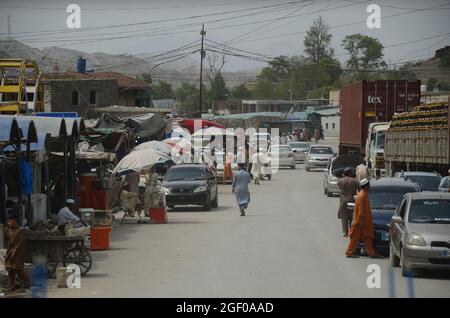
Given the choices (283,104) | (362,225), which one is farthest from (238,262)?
(283,104)

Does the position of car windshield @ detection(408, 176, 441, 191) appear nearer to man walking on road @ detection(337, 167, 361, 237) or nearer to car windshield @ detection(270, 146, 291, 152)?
man walking on road @ detection(337, 167, 361, 237)

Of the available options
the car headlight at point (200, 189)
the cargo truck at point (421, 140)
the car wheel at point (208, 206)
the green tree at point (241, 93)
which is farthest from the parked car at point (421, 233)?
the green tree at point (241, 93)

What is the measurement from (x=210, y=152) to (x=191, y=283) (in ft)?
122

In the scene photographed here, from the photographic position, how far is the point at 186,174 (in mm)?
33625

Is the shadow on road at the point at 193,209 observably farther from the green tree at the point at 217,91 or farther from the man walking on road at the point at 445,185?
the green tree at the point at 217,91

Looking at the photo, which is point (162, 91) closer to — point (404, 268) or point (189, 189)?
point (189, 189)

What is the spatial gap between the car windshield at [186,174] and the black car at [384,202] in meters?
12.7

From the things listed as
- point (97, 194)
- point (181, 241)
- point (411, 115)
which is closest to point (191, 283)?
point (181, 241)

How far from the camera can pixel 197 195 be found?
32.3 m

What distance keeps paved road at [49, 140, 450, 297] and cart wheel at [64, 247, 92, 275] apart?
19 cm

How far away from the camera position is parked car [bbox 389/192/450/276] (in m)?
15.6

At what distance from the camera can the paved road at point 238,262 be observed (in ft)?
47.2

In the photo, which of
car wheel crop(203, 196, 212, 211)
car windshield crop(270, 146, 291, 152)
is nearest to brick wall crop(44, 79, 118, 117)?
car windshield crop(270, 146, 291, 152)
